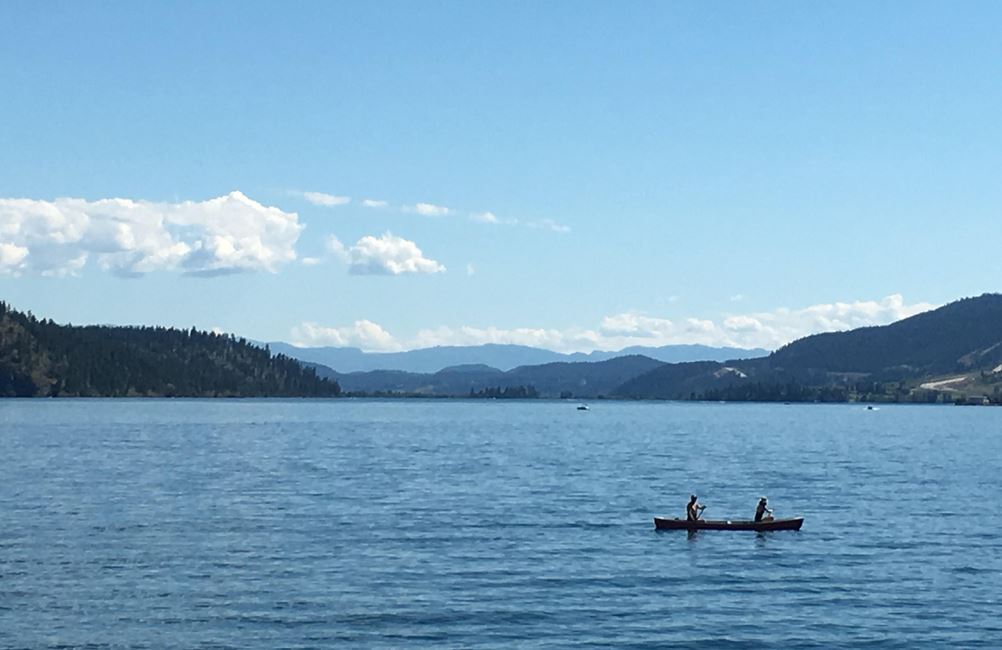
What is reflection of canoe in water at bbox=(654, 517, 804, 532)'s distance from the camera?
305 ft

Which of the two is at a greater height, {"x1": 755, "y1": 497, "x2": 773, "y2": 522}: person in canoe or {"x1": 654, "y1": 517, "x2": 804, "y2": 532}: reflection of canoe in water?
{"x1": 755, "y1": 497, "x2": 773, "y2": 522}: person in canoe

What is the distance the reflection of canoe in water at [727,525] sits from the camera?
9281 centimetres

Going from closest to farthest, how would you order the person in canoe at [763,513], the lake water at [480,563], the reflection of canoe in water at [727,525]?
the lake water at [480,563] → the reflection of canoe in water at [727,525] → the person in canoe at [763,513]

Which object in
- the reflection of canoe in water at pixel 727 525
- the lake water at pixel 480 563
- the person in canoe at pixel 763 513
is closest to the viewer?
the lake water at pixel 480 563

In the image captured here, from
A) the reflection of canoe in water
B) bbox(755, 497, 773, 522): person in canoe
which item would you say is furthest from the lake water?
bbox(755, 497, 773, 522): person in canoe

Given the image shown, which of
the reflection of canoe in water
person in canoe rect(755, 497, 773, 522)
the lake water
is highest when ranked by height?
person in canoe rect(755, 497, 773, 522)

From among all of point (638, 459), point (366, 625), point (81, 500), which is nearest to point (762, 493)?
point (638, 459)

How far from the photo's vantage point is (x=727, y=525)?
94812 millimetres

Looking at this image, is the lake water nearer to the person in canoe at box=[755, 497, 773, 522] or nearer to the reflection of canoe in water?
the reflection of canoe in water

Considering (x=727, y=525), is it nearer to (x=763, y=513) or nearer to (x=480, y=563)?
(x=763, y=513)

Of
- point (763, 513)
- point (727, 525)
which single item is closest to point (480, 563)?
point (727, 525)

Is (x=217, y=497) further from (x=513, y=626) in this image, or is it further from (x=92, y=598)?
(x=513, y=626)

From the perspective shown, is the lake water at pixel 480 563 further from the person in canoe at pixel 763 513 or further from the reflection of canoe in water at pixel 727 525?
Answer: the person in canoe at pixel 763 513

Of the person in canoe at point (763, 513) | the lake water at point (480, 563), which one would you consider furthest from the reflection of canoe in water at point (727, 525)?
the lake water at point (480, 563)
